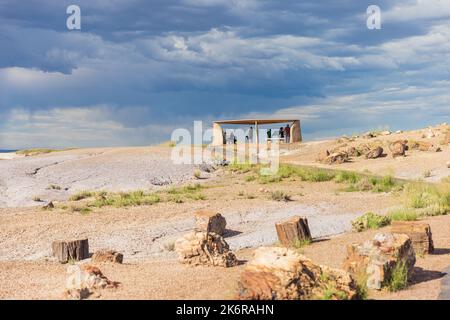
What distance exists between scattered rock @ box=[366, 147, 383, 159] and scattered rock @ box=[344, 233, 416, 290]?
20261 mm

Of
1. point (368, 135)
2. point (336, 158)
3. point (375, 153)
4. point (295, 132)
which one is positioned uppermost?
point (295, 132)

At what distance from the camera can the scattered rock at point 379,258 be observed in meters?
7.61

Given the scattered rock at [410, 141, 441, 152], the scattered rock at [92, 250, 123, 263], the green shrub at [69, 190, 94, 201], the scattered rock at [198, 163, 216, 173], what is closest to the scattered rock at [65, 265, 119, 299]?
the scattered rock at [92, 250, 123, 263]

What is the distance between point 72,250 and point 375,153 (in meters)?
19.3

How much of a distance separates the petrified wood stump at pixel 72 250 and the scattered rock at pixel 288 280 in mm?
4747

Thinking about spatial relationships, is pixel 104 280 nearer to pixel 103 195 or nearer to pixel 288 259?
pixel 288 259

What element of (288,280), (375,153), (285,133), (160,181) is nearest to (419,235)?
(288,280)

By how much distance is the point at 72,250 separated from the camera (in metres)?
11.0

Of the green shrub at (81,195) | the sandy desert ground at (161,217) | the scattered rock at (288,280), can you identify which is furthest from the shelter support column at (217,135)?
the scattered rock at (288,280)

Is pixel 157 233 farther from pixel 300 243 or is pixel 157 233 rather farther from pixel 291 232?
Result: pixel 300 243

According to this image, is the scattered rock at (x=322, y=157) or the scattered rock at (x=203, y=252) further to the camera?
the scattered rock at (x=322, y=157)

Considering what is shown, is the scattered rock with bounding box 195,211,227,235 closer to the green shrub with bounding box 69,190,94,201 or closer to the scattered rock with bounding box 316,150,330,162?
the green shrub with bounding box 69,190,94,201

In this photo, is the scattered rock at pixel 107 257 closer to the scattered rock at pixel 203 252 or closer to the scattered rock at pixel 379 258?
the scattered rock at pixel 203 252
